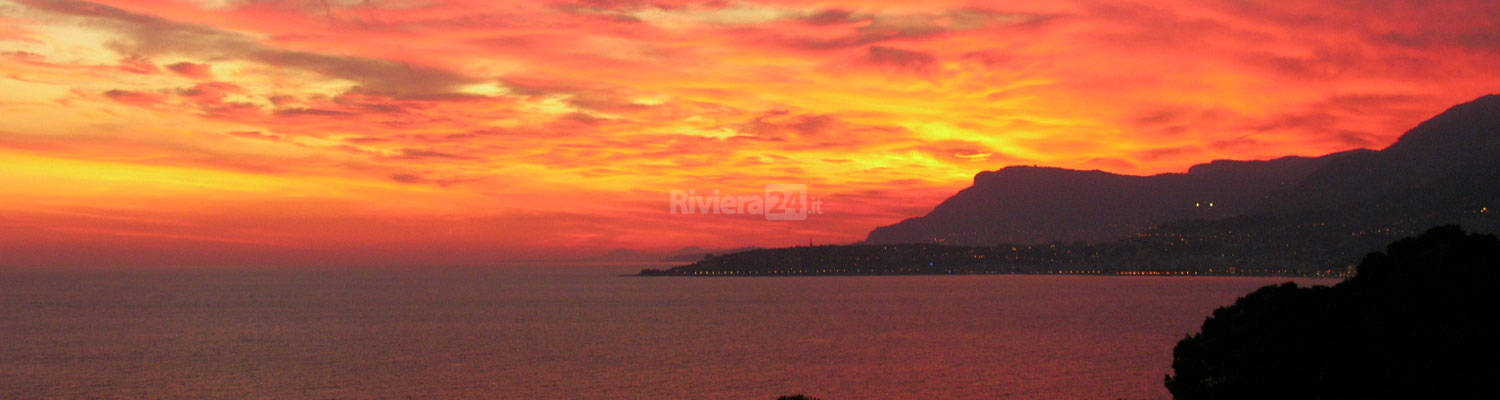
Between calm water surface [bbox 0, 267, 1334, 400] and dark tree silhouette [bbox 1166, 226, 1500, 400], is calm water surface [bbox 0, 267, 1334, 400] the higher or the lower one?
the lower one

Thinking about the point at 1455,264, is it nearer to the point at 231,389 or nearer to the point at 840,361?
the point at 840,361

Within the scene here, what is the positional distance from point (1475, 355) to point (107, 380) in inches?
3316

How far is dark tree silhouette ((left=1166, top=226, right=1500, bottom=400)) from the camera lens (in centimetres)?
2991

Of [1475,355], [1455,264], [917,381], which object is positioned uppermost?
[1455,264]

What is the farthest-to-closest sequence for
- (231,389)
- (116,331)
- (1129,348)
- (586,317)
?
(586,317) < (116,331) < (1129,348) < (231,389)

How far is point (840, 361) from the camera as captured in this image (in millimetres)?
89750

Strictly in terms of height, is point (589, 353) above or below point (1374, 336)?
below

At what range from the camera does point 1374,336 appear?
32.5m

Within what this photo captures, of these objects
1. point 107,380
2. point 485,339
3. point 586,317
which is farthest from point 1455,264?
point 586,317

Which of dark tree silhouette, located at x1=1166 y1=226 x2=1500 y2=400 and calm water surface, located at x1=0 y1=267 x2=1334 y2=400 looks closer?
dark tree silhouette, located at x1=1166 y1=226 x2=1500 y2=400

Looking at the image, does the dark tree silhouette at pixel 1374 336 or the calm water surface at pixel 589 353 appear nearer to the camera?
the dark tree silhouette at pixel 1374 336

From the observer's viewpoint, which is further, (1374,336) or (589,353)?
(589,353)

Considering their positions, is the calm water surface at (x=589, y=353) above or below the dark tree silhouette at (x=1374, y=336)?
below

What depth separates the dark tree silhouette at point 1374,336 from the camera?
98.1 ft
